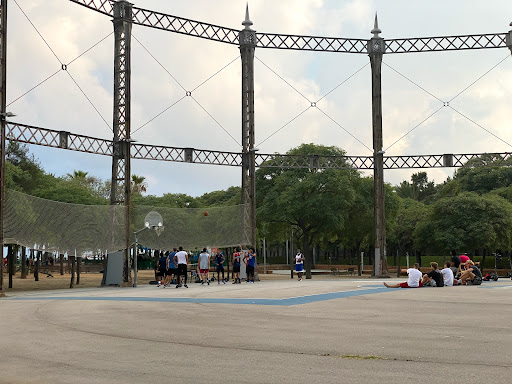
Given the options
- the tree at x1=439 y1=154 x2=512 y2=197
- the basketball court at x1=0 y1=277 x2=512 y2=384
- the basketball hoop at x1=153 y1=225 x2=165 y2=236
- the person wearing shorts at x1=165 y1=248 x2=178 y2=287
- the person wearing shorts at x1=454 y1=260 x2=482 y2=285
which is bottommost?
the basketball court at x1=0 y1=277 x2=512 y2=384

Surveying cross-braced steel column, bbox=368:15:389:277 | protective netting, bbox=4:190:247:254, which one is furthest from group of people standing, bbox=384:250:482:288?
cross-braced steel column, bbox=368:15:389:277

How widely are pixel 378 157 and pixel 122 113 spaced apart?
15.8 metres

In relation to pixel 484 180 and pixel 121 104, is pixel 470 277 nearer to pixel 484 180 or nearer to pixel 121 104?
pixel 121 104

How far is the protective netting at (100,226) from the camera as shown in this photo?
26188 millimetres

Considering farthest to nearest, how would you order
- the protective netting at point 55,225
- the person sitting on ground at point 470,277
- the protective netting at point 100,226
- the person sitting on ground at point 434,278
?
1. the person sitting on ground at point 470,277
2. the protective netting at point 100,226
3. the protective netting at point 55,225
4. the person sitting on ground at point 434,278

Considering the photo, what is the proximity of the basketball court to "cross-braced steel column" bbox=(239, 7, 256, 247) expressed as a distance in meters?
21.3

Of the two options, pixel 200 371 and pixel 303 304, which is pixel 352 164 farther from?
pixel 200 371

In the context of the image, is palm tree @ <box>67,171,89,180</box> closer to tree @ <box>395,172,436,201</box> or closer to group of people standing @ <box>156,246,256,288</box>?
tree @ <box>395,172,436,201</box>

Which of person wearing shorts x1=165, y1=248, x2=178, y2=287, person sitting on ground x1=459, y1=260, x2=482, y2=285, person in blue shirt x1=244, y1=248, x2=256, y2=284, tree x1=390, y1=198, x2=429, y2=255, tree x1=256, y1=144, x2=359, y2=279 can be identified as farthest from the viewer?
tree x1=390, y1=198, x2=429, y2=255

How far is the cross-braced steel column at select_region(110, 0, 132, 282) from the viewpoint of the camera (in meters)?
32.8

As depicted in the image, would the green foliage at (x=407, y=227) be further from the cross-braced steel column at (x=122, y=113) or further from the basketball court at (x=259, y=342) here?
the basketball court at (x=259, y=342)

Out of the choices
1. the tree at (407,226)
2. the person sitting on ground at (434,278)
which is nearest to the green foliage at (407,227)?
the tree at (407,226)

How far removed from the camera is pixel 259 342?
10461 millimetres

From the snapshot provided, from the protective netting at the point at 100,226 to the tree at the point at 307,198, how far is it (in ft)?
32.1
